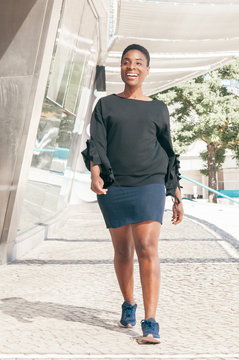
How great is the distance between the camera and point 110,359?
3613mm

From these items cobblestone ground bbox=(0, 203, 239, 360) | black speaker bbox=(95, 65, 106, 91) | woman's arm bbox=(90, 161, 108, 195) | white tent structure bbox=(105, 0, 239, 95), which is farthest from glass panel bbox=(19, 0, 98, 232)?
woman's arm bbox=(90, 161, 108, 195)

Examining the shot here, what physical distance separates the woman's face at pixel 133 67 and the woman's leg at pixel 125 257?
951mm

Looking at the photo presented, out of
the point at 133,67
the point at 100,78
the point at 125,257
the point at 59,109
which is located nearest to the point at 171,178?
the point at 125,257

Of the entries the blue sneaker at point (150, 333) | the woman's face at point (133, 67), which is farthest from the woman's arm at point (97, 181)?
the blue sneaker at point (150, 333)

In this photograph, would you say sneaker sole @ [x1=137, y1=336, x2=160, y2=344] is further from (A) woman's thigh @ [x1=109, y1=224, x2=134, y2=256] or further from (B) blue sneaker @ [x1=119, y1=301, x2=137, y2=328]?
(A) woman's thigh @ [x1=109, y1=224, x2=134, y2=256]

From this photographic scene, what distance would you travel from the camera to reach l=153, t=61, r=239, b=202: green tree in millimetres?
29922

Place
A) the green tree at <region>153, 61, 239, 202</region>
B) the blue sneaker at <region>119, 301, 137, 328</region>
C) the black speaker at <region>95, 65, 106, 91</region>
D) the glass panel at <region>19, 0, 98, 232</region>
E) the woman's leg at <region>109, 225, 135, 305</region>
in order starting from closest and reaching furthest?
1. the woman's leg at <region>109, 225, 135, 305</region>
2. the blue sneaker at <region>119, 301, 137, 328</region>
3. the glass panel at <region>19, 0, 98, 232</region>
4. the black speaker at <region>95, 65, 106, 91</region>
5. the green tree at <region>153, 61, 239, 202</region>

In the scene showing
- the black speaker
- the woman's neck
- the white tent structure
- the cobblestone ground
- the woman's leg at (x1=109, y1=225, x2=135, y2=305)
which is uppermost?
the white tent structure

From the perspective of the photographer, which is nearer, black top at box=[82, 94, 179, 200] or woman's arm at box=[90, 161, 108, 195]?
woman's arm at box=[90, 161, 108, 195]

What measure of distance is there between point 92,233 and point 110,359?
28.9 feet

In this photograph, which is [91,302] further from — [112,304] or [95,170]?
[95,170]

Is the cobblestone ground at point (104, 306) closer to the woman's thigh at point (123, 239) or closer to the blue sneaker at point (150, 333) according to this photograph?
the blue sneaker at point (150, 333)

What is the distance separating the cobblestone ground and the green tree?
20627 millimetres

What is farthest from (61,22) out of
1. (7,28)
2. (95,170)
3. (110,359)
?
(110,359)
